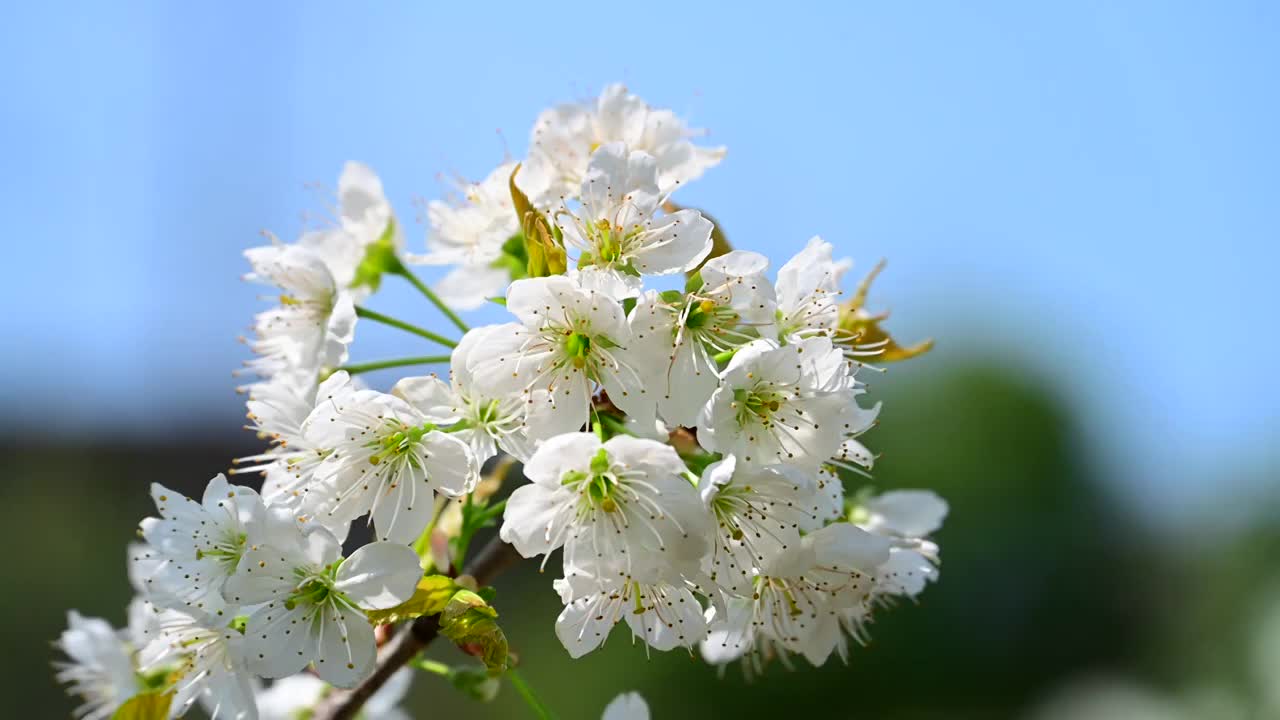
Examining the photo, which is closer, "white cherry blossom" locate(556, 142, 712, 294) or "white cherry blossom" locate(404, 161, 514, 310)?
"white cherry blossom" locate(556, 142, 712, 294)

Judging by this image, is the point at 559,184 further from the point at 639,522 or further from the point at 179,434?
the point at 179,434

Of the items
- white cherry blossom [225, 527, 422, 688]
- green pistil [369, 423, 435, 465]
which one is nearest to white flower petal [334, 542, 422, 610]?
white cherry blossom [225, 527, 422, 688]

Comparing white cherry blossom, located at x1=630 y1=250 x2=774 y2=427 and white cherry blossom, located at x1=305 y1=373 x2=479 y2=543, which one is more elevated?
white cherry blossom, located at x1=630 y1=250 x2=774 y2=427

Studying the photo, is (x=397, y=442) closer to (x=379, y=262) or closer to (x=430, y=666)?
(x=430, y=666)

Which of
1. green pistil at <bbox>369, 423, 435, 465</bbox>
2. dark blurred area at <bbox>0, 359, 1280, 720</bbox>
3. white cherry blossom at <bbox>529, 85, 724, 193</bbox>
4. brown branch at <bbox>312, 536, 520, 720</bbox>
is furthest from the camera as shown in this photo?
dark blurred area at <bbox>0, 359, 1280, 720</bbox>

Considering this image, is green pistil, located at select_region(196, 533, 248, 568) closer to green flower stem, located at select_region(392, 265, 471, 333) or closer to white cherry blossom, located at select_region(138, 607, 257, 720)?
white cherry blossom, located at select_region(138, 607, 257, 720)

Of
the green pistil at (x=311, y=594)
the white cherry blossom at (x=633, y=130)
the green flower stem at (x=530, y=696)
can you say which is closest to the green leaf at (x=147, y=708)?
the green pistil at (x=311, y=594)
